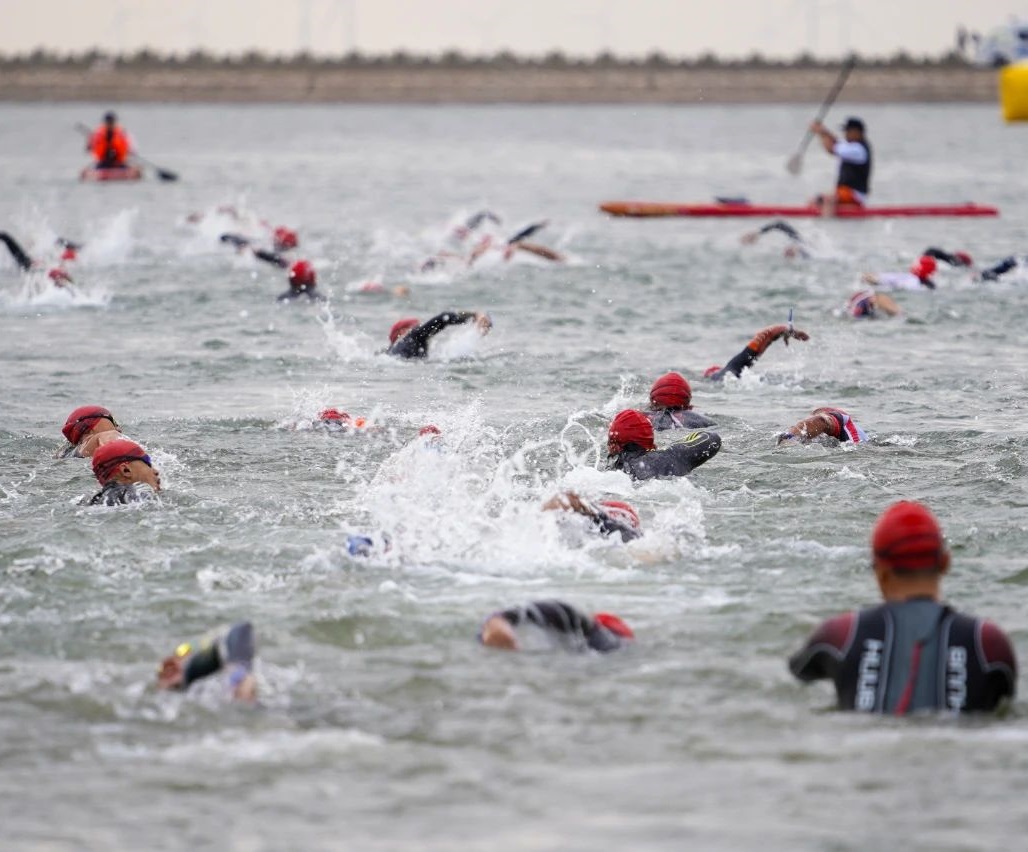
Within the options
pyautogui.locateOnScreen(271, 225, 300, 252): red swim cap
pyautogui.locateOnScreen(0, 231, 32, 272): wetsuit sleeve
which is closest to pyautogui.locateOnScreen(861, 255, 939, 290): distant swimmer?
pyautogui.locateOnScreen(271, 225, 300, 252): red swim cap

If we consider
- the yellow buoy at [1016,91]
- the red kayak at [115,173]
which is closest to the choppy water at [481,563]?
the yellow buoy at [1016,91]

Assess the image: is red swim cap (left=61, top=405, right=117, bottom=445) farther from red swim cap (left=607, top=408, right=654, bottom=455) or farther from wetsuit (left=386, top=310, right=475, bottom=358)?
wetsuit (left=386, top=310, right=475, bottom=358)

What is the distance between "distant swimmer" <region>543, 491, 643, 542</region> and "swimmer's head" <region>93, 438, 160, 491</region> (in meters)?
2.77

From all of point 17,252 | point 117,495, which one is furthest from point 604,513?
point 17,252

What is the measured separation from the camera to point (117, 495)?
11547mm

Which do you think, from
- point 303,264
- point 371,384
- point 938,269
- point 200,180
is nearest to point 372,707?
point 371,384

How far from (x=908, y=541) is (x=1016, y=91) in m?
11.9

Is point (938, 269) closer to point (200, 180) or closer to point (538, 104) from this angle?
point (200, 180)

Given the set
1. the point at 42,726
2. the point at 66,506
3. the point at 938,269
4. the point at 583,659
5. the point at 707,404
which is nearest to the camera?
the point at 42,726

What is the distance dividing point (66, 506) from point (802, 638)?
5110mm

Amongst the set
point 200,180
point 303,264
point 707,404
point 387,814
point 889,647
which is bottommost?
point 387,814

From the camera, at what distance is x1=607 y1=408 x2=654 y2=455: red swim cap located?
1195 cm

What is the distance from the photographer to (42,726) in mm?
7977

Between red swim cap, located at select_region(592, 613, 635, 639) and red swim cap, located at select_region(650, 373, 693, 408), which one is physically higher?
red swim cap, located at select_region(650, 373, 693, 408)
